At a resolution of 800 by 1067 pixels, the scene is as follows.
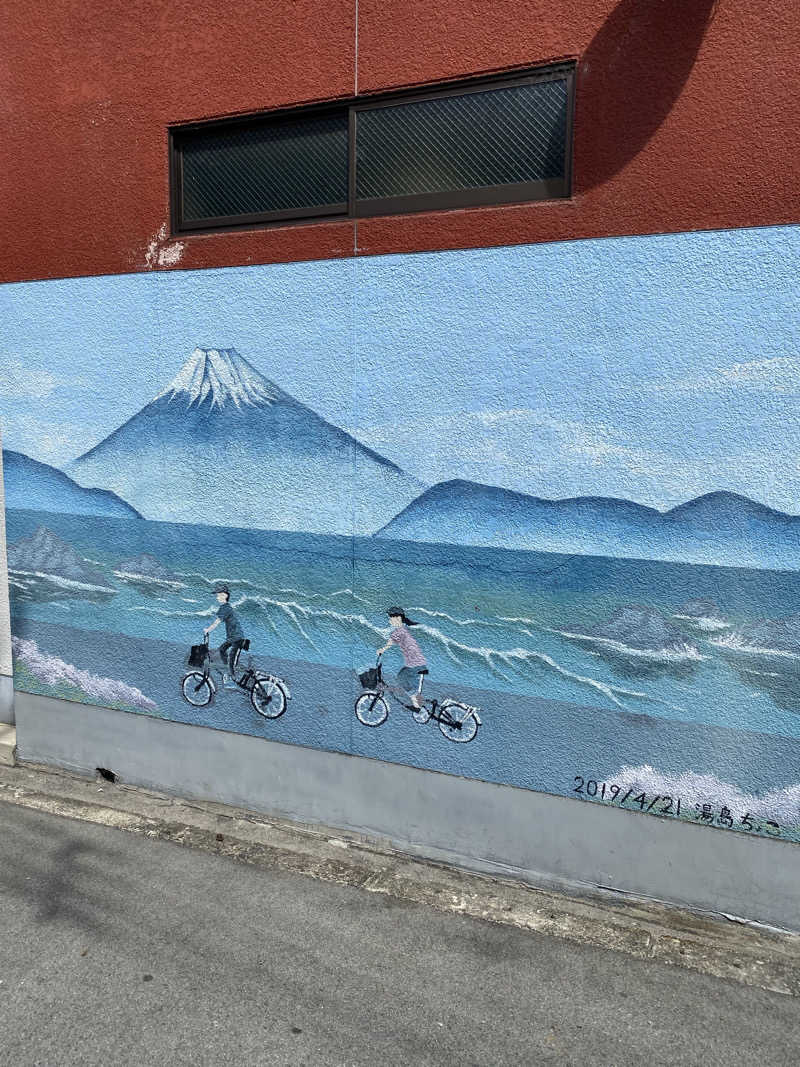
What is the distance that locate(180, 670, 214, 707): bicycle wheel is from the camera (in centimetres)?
605

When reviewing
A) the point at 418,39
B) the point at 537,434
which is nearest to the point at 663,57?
the point at 418,39

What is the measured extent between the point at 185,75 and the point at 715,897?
6706 mm

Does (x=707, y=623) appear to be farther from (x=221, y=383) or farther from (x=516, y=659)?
(x=221, y=383)

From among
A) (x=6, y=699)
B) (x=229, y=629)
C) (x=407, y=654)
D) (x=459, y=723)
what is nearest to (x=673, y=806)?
(x=459, y=723)

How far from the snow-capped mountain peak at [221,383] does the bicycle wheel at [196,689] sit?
2.14 metres

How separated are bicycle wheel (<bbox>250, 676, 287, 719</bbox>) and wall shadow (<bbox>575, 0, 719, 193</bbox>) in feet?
13.1

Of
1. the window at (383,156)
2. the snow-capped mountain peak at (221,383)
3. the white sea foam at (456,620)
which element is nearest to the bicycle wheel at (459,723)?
the white sea foam at (456,620)

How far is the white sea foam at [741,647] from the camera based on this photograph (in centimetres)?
441

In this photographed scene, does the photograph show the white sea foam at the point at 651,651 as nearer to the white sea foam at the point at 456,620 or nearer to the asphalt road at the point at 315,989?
the white sea foam at the point at 456,620

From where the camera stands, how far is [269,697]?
5.83 m

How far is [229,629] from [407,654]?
4.88 feet

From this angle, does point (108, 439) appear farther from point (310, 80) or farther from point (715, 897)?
point (715, 897)

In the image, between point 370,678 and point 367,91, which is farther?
point 370,678

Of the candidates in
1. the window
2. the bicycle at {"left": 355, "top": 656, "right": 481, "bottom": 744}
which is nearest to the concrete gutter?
the bicycle at {"left": 355, "top": 656, "right": 481, "bottom": 744}
